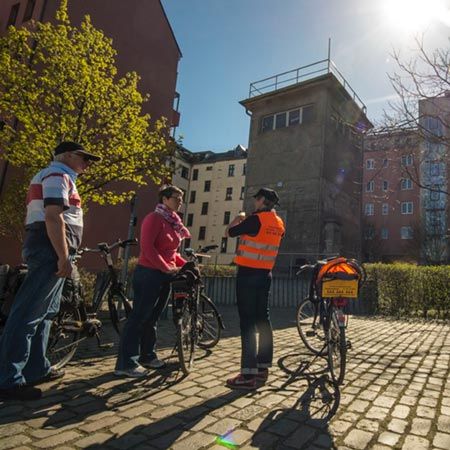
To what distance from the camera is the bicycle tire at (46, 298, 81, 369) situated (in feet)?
13.2

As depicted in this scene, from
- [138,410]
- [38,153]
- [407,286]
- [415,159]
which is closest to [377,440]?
[138,410]

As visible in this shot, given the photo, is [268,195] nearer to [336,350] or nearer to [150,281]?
[150,281]

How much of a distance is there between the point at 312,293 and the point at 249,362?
6.34 feet

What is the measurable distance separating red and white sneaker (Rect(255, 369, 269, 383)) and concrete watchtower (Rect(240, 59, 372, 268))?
1838cm

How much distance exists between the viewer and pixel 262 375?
13.7ft

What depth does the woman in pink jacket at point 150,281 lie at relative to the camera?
4.00 m

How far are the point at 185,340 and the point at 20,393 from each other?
5.79ft

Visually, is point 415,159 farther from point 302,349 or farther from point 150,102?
point 150,102

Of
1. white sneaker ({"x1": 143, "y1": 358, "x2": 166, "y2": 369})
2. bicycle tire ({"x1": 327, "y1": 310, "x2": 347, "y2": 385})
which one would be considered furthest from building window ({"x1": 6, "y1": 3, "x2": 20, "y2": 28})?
bicycle tire ({"x1": 327, "y1": 310, "x2": 347, "y2": 385})

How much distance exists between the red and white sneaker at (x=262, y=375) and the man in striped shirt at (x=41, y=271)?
218 centimetres

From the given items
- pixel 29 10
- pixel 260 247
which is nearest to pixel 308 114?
pixel 29 10

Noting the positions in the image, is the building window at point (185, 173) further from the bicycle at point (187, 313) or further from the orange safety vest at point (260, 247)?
the orange safety vest at point (260, 247)

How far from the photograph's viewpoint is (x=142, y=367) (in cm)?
412

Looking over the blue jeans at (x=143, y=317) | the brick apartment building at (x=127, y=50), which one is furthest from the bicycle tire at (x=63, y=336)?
the brick apartment building at (x=127, y=50)
